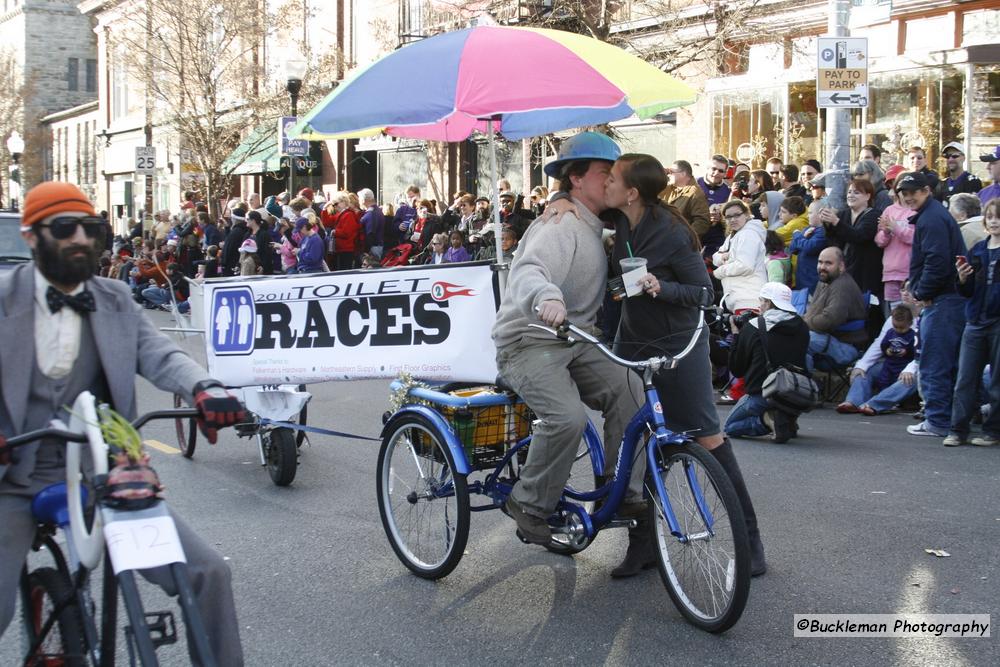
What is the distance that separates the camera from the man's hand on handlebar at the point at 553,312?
15.8 ft

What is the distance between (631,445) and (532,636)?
939 millimetres

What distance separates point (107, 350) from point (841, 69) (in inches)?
396

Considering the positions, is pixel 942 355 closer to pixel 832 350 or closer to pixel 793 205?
pixel 832 350

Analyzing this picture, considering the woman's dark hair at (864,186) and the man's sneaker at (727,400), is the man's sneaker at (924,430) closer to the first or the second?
the man's sneaker at (727,400)

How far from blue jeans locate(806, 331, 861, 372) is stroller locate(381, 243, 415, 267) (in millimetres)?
10784

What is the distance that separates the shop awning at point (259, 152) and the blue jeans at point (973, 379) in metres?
25.5

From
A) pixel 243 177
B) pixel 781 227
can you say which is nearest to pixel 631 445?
pixel 781 227

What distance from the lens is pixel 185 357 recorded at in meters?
3.81

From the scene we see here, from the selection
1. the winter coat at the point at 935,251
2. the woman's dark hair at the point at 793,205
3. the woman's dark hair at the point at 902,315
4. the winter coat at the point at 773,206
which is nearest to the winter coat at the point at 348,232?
the winter coat at the point at 773,206

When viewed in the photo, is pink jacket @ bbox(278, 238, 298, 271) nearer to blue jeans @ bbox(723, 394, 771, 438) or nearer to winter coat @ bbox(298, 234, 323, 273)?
winter coat @ bbox(298, 234, 323, 273)

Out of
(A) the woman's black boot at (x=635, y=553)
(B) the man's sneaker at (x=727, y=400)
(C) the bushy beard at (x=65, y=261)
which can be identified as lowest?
(A) the woman's black boot at (x=635, y=553)

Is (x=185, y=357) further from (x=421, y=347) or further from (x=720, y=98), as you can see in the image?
(x=720, y=98)

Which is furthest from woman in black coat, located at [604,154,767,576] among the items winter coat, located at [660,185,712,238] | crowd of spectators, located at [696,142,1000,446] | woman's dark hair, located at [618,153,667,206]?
winter coat, located at [660,185,712,238]

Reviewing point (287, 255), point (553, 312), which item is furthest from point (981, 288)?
point (287, 255)
